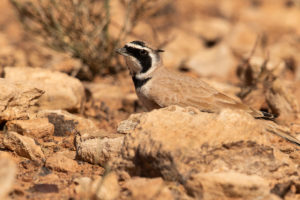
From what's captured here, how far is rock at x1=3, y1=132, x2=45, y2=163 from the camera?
3959 mm

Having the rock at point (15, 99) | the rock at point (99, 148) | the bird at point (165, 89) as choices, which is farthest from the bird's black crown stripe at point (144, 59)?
the rock at point (99, 148)

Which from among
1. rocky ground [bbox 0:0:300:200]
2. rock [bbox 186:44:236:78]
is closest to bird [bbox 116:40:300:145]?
rocky ground [bbox 0:0:300:200]

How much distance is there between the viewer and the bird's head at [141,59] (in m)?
5.23

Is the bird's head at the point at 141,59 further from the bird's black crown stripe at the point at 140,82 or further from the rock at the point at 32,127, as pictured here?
the rock at the point at 32,127

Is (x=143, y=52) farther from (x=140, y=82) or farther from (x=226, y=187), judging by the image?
(x=226, y=187)

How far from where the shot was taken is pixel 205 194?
3088mm

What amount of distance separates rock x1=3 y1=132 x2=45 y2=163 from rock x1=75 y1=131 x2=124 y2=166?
38cm

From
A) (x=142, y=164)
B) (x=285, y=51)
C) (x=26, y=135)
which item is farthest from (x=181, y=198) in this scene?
(x=285, y=51)

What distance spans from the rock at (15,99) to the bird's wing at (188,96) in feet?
4.52

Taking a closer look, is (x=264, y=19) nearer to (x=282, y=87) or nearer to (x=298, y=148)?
(x=282, y=87)

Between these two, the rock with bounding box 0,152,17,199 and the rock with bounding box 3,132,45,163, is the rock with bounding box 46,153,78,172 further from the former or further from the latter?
the rock with bounding box 0,152,17,199

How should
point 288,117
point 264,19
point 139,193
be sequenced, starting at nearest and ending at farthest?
1. point 139,193
2. point 288,117
3. point 264,19

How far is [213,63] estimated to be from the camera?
339 inches

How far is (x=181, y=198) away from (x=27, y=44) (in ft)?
24.0
